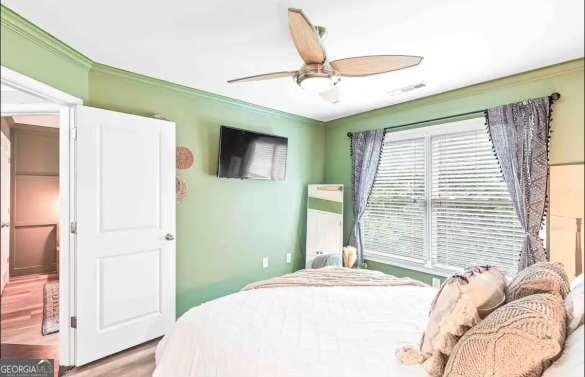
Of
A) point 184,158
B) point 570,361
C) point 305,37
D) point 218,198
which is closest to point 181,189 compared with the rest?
point 184,158

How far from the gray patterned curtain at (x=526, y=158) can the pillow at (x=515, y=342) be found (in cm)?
15

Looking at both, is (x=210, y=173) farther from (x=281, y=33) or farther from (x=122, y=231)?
(x=281, y=33)

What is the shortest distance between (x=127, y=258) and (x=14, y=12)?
1.66 m

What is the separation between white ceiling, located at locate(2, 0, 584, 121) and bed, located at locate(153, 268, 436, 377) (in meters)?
1.10

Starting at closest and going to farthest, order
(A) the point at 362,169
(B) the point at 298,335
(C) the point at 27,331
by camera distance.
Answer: (B) the point at 298,335
(C) the point at 27,331
(A) the point at 362,169

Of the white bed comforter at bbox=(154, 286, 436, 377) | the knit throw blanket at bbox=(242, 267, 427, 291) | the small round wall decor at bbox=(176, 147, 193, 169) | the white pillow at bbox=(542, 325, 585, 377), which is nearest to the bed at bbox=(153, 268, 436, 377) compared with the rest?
the white bed comforter at bbox=(154, 286, 436, 377)

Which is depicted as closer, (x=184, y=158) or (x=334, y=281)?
(x=334, y=281)

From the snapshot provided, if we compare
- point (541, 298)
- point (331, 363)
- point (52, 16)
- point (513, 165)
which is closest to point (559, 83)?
point (513, 165)

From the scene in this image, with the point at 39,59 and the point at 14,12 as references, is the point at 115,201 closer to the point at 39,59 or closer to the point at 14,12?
the point at 39,59

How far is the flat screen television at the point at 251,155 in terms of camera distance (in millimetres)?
2992

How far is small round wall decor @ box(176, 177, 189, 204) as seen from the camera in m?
2.74

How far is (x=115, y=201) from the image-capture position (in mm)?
2256

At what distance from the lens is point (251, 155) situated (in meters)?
3.19

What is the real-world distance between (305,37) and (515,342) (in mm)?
1404
